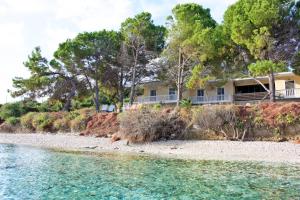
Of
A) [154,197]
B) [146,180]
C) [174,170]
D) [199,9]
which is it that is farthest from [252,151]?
[199,9]

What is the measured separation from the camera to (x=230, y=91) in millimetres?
38938

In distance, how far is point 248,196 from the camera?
421 inches

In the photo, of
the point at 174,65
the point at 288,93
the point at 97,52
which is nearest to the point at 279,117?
the point at 288,93

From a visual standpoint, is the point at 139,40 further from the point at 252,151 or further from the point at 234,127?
the point at 252,151

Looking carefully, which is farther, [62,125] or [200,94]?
[200,94]

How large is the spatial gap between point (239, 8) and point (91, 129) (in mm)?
17115

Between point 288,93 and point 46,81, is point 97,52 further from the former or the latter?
point 288,93

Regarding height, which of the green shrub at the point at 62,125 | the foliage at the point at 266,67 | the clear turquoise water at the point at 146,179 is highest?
the foliage at the point at 266,67

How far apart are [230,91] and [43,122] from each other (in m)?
20.3

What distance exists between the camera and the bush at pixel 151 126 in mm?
26891

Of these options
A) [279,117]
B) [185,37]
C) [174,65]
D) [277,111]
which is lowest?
[279,117]

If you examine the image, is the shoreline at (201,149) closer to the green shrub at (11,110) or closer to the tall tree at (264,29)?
the tall tree at (264,29)

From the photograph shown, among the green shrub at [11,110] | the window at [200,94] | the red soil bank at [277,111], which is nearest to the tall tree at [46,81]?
the green shrub at [11,110]

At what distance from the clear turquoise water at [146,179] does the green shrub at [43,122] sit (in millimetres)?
18821
